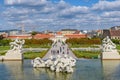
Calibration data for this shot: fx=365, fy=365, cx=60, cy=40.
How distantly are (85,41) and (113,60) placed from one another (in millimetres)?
46169

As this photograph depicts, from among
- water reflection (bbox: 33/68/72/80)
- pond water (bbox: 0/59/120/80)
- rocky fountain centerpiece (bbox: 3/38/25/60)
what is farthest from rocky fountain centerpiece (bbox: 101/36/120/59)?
water reflection (bbox: 33/68/72/80)

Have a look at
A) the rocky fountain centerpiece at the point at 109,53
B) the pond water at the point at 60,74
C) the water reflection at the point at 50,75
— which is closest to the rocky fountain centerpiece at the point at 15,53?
the pond water at the point at 60,74

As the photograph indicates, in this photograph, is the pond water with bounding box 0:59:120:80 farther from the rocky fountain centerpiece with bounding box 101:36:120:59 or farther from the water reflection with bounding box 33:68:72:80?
the rocky fountain centerpiece with bounding box 101:36:120:59

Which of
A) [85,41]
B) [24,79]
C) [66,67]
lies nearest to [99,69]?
[66,67]

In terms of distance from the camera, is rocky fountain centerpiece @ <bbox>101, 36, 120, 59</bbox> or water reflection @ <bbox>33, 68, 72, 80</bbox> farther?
rocky fountain centerpiece @ <bbox>101, 36, 120, 59</bbox>

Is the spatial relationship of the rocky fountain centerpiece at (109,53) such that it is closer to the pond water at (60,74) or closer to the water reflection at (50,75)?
the pond water at (60,74)

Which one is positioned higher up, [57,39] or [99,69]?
[57,39]

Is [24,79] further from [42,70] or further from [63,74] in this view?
[42,70]

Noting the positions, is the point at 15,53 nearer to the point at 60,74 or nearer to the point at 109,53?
the point at 109,53

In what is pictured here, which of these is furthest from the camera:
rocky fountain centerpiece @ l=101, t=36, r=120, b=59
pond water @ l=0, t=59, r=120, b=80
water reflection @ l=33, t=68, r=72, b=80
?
rocky fountain centerpiece @ l=101, t=36, r=120, b=59

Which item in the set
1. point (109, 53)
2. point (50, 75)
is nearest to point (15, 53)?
point (109, 53)

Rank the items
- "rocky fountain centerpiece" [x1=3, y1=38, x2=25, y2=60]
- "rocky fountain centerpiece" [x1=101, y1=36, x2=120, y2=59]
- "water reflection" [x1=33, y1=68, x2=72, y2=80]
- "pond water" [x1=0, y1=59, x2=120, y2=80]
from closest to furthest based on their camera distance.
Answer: "pond water" [x1=0, y1=59, x2=120, y2=80]
"water reflection" [x1=33, y1=68, x2=72, y2=80]
"rocky fountain centerpiece" [x1=101, y1=36, x2=120, y2=59]
"rocky fountain centerpiece" [x1=3, y1=38, x2=25, y2=60]

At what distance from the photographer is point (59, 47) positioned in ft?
132

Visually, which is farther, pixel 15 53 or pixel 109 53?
pixel 15 53
